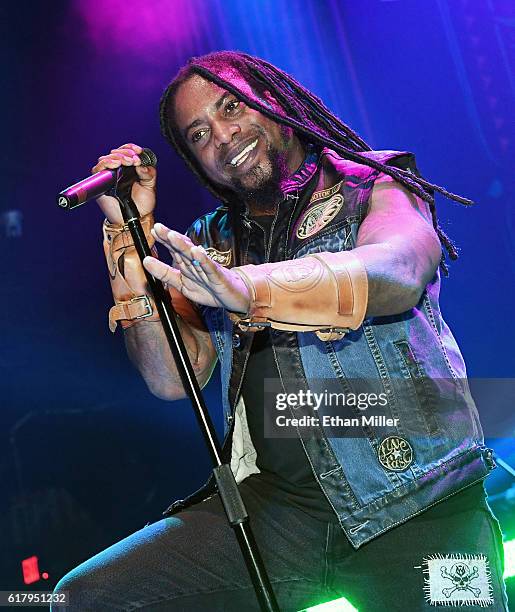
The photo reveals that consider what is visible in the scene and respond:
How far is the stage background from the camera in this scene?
3.93m

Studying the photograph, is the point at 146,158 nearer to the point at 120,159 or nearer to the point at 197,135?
the point at 120,159

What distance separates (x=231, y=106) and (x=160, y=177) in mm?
1936

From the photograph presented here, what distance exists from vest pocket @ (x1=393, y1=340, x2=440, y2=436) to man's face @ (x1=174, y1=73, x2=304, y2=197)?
705mm

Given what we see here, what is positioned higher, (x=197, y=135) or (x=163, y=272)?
(x=197, y=135)

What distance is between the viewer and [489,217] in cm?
416

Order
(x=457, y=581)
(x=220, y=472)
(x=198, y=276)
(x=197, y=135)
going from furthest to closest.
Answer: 1. (x=197, y=135)
2. (x=457, y=581)
3. (x=220, y=472)
4. (x=198, y=276)

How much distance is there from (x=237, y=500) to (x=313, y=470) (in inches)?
15.9

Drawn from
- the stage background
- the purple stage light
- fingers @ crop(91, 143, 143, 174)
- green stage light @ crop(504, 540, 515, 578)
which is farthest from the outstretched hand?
the purple stage light

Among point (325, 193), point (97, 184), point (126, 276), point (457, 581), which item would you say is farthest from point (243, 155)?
point (457, 581)

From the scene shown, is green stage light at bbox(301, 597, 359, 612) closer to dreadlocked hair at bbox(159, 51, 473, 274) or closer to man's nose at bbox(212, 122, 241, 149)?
dreadlocked hair at bbox(159, 51, 473, 274)

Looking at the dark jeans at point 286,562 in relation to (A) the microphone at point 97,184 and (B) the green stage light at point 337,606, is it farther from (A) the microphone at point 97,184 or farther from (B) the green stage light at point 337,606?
(A) the microphone at point 97,184

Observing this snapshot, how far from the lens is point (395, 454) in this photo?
2.01 m

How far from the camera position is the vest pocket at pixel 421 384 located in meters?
2.00

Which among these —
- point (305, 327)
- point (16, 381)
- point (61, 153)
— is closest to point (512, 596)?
point (305, 327)
